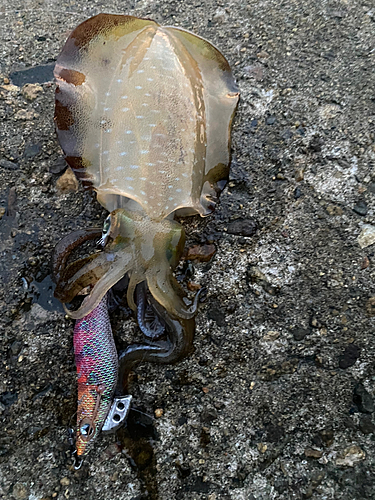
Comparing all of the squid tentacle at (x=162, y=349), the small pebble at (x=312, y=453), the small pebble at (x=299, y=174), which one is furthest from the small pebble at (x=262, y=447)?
the small pebble at (x=299, y=174)

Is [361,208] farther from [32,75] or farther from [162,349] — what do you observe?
[32,75]

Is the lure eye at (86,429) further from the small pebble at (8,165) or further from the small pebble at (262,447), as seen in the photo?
the small pebble at (8,165)

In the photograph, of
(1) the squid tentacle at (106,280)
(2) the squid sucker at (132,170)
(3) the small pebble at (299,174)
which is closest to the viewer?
(1) the squid tentacle at (106,280)

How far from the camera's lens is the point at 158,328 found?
2.46m

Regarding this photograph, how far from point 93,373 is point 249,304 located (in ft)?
3.69

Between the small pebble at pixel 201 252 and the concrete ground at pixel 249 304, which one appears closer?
the concrete ground at pixel 249 304

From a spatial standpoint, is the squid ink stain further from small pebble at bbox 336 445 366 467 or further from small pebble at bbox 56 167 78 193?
small pebble at bbox 56 167 78 193

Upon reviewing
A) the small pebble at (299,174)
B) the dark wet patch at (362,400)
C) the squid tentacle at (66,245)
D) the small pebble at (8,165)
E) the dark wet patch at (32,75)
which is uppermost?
the dark wet patch at (32,75)

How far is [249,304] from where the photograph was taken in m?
2.62

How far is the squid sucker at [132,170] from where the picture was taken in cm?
227

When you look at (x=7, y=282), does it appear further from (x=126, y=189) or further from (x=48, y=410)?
(x=126, y=189)

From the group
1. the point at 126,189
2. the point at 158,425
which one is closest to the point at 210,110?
the point at 126,189

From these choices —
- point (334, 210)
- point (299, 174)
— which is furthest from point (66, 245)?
point (334, 210)

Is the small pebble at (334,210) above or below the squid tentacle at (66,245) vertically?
above
